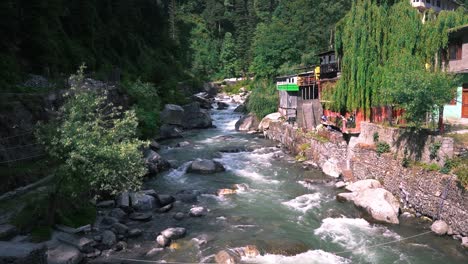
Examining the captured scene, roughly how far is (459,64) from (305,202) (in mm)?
13689

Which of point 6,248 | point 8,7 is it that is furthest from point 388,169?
point 8,7

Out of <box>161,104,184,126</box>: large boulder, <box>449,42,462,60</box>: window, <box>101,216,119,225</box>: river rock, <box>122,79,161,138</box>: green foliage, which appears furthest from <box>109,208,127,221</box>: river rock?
<box>161,104,184,126</box>: large boulder

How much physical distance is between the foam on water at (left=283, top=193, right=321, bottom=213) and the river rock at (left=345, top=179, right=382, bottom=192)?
2068 mm

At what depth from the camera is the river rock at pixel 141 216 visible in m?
18.2

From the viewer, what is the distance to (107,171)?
49.8 ft

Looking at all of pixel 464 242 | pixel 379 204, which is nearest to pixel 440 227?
pixel 464 242

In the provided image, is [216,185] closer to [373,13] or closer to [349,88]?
[349,88]

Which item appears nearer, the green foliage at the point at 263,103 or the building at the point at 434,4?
the green foliage at the point at 263,103

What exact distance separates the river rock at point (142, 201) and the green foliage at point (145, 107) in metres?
12.5

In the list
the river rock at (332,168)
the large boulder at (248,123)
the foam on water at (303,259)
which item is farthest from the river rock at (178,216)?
the large boulder at (248,123)

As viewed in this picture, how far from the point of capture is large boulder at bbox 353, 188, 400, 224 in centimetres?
1759

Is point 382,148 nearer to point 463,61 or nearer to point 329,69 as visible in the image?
point 463,61

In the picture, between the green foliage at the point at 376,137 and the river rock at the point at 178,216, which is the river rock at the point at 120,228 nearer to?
the river rock at the point at 178,216

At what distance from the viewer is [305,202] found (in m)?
20.9
